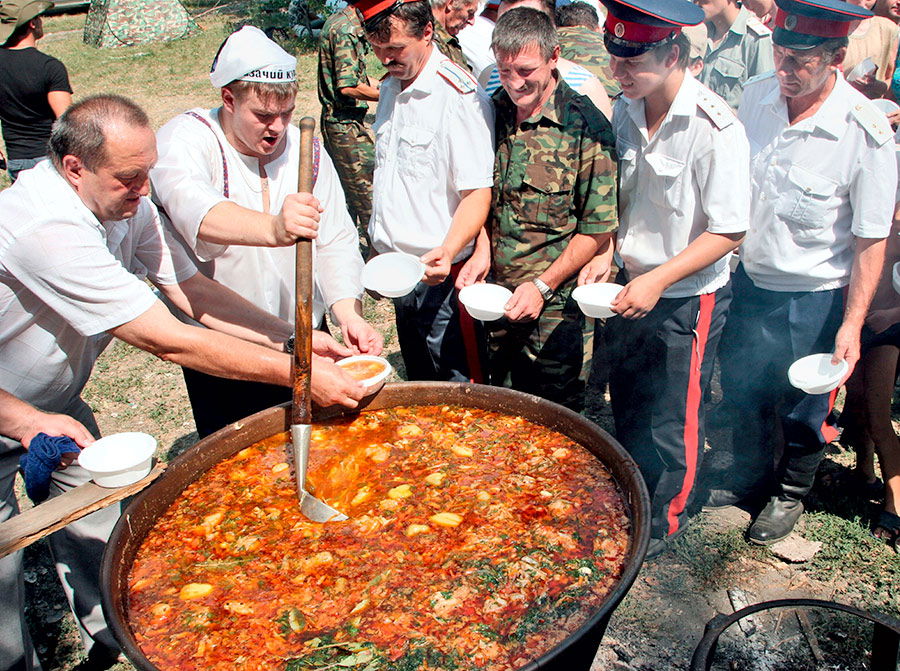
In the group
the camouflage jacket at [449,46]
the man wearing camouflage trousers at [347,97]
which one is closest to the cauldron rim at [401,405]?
the camouflage jacket at [449,46]

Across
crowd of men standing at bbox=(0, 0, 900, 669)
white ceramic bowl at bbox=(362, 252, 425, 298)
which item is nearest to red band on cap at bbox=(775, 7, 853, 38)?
crowd of men standing at bbox=(0, 0, 900, 669)

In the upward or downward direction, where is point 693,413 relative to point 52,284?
downward

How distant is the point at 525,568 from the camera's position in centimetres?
230

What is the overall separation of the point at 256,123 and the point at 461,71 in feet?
4.25

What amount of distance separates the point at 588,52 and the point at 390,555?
3.86 meters

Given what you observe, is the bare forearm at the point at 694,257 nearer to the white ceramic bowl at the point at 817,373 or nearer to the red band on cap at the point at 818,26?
the white ceramic bowl at the point at 817,373

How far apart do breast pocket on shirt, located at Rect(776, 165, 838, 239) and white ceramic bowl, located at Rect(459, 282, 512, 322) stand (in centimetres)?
136

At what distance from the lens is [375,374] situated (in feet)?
9.82

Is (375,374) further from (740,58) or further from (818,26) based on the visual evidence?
(740,58)

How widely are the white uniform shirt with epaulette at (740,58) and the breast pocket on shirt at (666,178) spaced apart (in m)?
3.04

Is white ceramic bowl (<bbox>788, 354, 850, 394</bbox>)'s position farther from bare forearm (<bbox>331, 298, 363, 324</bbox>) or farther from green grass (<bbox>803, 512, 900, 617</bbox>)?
bare forearm (<bbox>331, 298, 363, 324</bbox>)

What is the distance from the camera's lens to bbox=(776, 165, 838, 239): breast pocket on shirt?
334cm

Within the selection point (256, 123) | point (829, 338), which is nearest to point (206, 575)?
point (256, 123)

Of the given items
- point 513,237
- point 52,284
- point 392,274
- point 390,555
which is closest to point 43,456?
point 52,284
